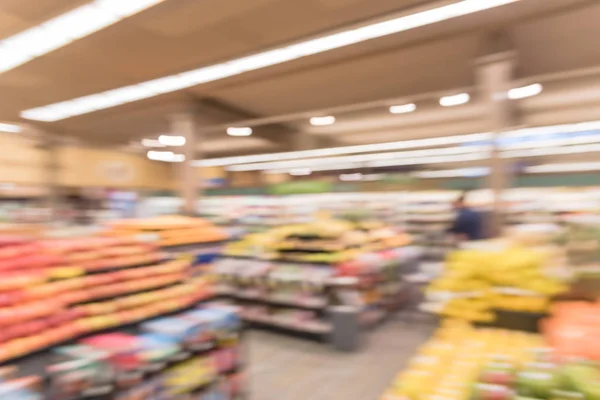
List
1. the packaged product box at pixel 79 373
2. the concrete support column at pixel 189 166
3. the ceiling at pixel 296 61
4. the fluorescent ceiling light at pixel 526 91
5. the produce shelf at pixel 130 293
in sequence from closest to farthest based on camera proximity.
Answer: the packaged product box at pixel 79 373
the produce shelf at pixel 130 293
the ceiling at pixel 296 61
the fluorescent ceiling light at pixel 526 91
the concrete support column at pixel 189 166

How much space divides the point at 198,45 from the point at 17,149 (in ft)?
8.74

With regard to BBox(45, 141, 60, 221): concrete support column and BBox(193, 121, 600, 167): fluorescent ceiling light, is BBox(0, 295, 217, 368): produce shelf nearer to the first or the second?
BBox(45, 141, 60, 221): concrete support column

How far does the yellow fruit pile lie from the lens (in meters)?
1.57

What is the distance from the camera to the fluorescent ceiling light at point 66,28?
3955mm

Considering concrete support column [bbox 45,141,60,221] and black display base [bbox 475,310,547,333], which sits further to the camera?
concrete support column [bbox 45,141,60,221]

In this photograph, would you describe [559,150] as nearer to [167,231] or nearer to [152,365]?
[167,231]

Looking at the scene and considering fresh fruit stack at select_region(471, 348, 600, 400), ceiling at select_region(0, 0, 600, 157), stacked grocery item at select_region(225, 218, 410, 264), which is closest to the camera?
fresh fruit stack at select_region(471, 348, 600, 400)

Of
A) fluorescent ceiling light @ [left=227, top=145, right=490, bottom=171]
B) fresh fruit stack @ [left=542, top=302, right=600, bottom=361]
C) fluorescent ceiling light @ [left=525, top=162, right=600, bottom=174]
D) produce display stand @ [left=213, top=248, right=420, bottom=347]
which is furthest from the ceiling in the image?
fresh fruit stack @ [left=542, top=302, right=600, bottom=361]

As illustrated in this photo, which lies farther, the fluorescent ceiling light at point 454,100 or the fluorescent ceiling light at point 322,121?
the fluorescent ceiling light at point 322,121

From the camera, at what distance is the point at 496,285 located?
8.02 feet

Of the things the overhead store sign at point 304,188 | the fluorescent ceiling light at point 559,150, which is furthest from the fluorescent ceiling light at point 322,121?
the fluorescent ceiling light at point 559,150

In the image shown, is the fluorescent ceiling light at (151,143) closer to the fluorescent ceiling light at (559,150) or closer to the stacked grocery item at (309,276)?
the stacked grocery item at (309,276)

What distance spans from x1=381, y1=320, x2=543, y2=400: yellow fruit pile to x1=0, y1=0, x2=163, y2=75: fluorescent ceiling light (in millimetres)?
3928

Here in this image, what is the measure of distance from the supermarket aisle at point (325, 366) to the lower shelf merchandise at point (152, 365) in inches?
31.2
